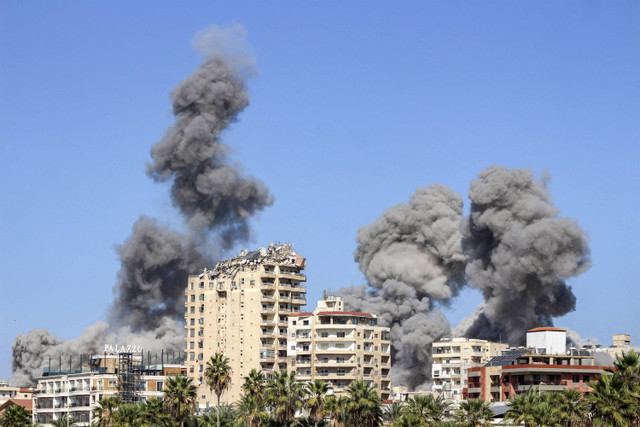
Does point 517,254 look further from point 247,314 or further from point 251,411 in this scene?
point 251,411

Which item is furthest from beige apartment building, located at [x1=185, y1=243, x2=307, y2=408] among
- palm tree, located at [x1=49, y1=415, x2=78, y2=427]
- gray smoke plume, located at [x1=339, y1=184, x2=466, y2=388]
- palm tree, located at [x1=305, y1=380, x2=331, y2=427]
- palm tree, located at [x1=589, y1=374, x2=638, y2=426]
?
palm tree, located at [x1=589, y1=374, x2=638, y2=426]

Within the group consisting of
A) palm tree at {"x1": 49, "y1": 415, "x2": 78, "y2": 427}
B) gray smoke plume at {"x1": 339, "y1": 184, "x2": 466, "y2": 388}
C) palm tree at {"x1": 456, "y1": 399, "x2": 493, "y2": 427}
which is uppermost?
gray smoke plume at {"x1": 339, "y1": 184, "x2": 466, "y2": 388}

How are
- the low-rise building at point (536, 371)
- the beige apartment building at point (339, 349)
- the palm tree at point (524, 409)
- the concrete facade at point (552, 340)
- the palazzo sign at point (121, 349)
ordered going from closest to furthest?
1. the palm tree at point (524, 409)
2. the low-rise building at point (536, 371)
3. the concrete facade at point (552, 340)
4. the palazzo sign at point (121, 349)
5. the beige apartment building at point (339, 349)

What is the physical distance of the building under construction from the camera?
145 metres

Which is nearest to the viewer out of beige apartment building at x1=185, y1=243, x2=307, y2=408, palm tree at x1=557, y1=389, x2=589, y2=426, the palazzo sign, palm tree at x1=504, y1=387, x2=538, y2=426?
palm tree at x1=557, y1=389, x2=589, y2=426

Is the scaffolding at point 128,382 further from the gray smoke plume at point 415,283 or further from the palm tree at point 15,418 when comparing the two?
the gray smoke plume at point 415,283

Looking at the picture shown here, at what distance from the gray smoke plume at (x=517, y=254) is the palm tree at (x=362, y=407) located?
7296cm

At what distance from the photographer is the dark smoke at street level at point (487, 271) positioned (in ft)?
546

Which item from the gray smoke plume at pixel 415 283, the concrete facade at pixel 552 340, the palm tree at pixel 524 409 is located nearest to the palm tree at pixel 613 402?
the palm tree at pixel 524 409

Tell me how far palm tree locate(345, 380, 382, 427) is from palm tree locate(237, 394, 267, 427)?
10499 mm

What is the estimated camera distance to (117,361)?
155750 mm

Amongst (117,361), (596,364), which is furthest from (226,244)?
(596,364)

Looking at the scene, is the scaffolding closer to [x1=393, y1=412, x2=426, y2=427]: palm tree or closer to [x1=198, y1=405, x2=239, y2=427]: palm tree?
[x1=198, y1=405, x2=239, y2=427]: palm tree

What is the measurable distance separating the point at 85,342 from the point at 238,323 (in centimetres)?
4493
